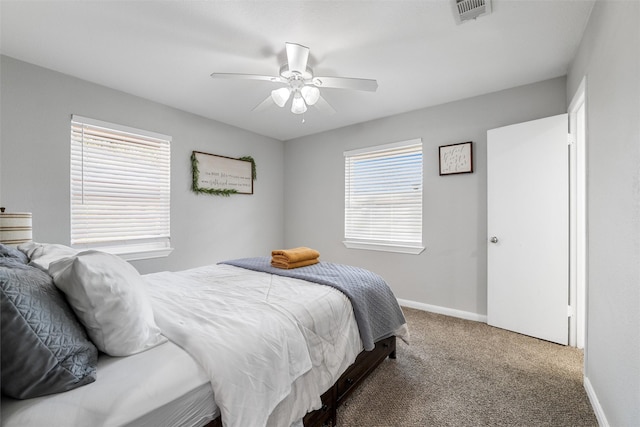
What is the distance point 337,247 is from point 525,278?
2.31 meters

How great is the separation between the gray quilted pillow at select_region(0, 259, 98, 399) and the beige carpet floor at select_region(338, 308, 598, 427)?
1.35 meters

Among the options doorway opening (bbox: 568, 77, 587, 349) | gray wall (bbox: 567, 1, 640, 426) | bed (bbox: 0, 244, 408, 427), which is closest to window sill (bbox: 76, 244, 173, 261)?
bed (bbox: 0, 244, 408, 427)

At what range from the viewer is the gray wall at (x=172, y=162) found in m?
2.30

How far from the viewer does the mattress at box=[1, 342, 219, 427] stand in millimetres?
739

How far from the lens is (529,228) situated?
267cm

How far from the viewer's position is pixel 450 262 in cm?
324

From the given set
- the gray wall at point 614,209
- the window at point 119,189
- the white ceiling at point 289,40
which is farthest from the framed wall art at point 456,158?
the window at point 119,189

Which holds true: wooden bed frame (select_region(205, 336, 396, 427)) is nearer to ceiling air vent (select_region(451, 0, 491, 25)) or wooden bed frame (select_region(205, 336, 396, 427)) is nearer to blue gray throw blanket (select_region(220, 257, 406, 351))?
blue gray throw blanket (select_region(220, 257, 406, 351))

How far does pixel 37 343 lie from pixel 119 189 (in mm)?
2620

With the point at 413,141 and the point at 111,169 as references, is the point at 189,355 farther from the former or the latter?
the point at 413,141

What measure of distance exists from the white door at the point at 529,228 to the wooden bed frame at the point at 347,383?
147 cm

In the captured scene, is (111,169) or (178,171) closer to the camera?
(111,169)

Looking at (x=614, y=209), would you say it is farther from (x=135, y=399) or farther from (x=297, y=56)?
(x=135, y=399)

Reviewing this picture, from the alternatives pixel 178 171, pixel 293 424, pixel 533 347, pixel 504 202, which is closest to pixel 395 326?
pixel 293 424
